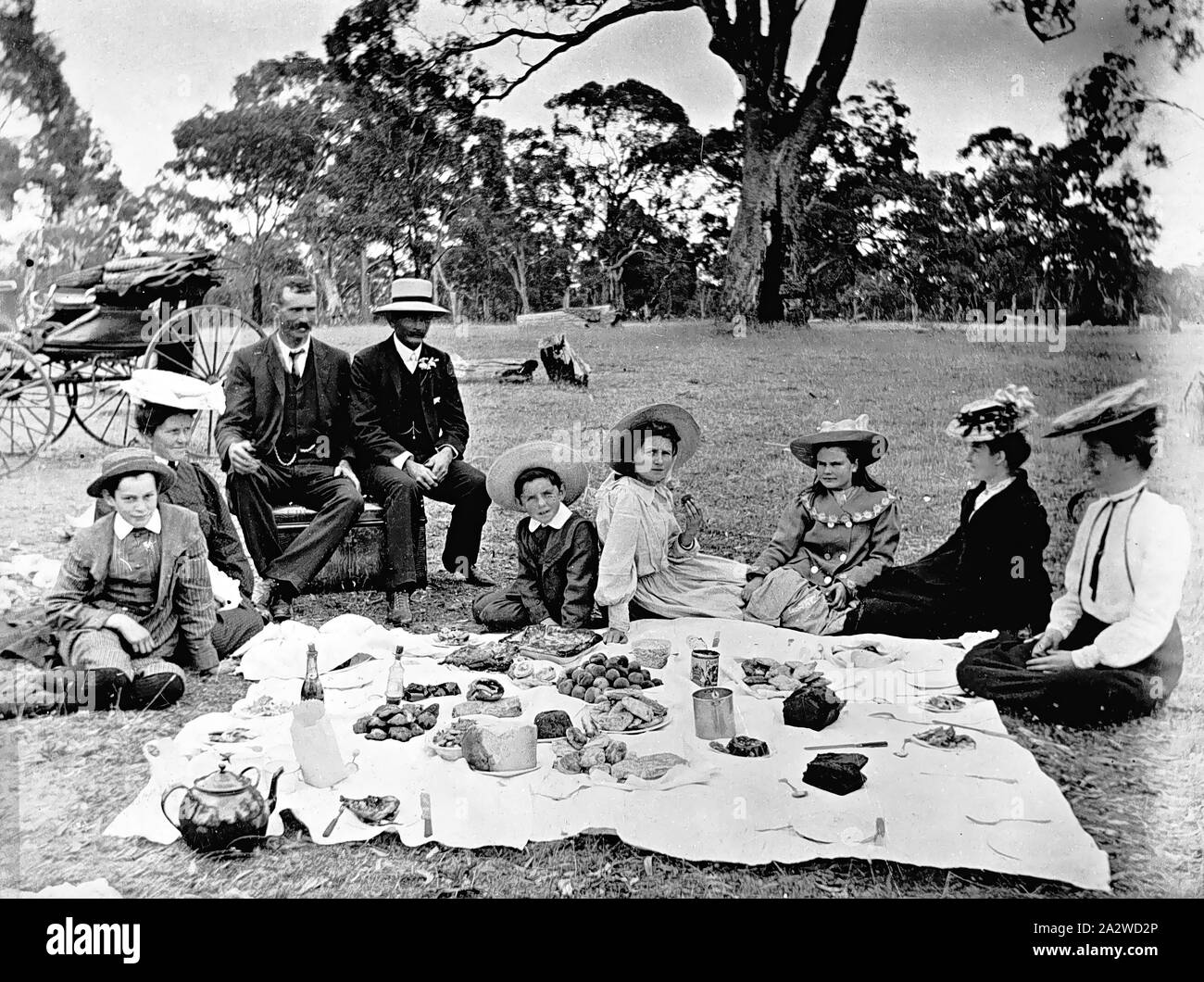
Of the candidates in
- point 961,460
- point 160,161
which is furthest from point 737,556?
point 160,161

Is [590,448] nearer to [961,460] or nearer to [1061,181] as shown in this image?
[961,460]

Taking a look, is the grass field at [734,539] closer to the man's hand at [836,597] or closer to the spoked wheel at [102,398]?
the spoked wheel at [102,398]

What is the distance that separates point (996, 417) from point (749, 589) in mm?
1561

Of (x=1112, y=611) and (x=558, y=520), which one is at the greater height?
(x=558, y=520)

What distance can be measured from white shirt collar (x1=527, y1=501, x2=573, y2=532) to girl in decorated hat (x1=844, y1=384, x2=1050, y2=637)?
5.13ft

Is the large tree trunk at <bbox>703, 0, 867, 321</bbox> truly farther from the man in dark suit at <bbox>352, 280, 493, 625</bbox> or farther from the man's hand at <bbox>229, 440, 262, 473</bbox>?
the man's hand at <bbox>229, 440, 262, 473</bbox>

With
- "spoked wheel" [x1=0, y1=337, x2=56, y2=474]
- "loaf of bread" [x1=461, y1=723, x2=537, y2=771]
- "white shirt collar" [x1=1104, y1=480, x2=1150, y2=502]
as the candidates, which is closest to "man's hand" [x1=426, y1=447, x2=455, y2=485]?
"loaf of bread" [x1=461, y1=723, x2=537, y2=771]

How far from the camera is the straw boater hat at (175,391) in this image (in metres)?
5.64

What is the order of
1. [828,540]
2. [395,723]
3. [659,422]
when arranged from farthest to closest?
[659,422]
[828,540]
[395,723]

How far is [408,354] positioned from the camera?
588 cm

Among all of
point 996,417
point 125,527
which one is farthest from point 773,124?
point 125,527

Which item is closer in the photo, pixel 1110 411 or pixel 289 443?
pixel 1110 411

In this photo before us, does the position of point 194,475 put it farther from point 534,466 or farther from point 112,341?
point 534,466
